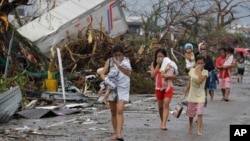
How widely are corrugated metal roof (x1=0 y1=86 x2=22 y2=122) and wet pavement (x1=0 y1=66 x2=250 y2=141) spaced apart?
0.61ft

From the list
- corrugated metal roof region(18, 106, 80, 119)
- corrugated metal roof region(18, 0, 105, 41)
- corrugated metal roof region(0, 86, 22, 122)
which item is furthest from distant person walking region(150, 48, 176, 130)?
corrugated metal roof region(18, 0, 105, 41)

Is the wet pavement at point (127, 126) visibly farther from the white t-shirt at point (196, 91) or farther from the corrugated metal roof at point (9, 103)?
the white t-shirt at point (196, 91)

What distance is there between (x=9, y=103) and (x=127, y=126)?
255 cm

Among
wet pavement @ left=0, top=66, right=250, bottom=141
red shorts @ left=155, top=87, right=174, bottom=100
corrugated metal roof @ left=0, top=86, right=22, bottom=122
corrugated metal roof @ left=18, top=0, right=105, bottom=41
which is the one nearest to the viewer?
Result: wet pavement @ left=0, top=66, right=250, bottom=141

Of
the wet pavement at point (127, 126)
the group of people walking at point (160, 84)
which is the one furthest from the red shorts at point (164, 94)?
the wet pavement at point (127, 126)

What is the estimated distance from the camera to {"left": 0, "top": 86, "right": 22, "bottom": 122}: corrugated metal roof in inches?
513

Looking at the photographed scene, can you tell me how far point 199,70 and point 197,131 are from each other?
1167 millimetres

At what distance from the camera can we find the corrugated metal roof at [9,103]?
42.7 feet

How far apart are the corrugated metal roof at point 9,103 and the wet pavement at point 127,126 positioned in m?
0.19

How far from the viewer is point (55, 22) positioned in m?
24.9

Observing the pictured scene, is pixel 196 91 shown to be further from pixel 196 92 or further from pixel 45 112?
pixel 45 112

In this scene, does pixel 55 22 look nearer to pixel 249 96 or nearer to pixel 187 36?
pixel 249 96

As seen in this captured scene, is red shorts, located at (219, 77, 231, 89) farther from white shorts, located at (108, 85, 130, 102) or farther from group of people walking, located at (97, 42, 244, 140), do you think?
white shorts, located at (108, 85, 130, 102)

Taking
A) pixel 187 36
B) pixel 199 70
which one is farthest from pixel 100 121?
pixel 187 36
